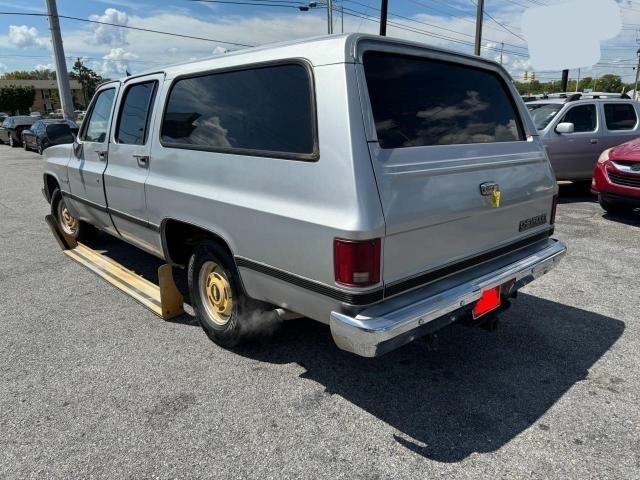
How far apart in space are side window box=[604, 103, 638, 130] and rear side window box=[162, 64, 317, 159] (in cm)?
878

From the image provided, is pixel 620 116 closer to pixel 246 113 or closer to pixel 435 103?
pixel 435 103

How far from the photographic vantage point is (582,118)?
9.17 meters

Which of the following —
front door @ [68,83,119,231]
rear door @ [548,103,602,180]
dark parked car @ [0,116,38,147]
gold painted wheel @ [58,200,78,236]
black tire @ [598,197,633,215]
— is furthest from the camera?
dark parked car @ [0,116,38,147]

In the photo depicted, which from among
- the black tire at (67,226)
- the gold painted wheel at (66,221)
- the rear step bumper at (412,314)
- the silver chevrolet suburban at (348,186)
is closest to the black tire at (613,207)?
the silver chevrolet suburban at (348,186)

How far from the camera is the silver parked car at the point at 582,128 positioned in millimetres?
8836

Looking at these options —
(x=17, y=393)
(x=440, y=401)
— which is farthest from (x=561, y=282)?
(x=17, y=393)

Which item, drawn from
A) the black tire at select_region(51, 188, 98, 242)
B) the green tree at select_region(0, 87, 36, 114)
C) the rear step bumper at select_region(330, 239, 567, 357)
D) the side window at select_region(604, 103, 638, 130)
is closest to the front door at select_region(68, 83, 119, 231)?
the black tire at select_region(51, 188, 98, 242)

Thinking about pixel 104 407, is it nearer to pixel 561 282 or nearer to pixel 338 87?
pixel 338 87

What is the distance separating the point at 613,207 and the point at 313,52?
6.89m

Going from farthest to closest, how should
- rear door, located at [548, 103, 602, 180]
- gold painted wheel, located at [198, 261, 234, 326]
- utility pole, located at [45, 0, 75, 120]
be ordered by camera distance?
1. utility pole, located at [45, 0, 75, 120]
2. rear door, located at [548, 103, 602, 180]
3. gold painted wheel, located at [198, 261, 234, 326]

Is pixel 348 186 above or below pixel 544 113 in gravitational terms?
below

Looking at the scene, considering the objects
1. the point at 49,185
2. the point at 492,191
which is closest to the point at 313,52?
the point at 492,191

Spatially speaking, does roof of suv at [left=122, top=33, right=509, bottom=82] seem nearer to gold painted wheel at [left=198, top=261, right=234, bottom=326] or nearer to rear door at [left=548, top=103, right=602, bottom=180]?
gold painted wheel at [left=198, top=261, right=234, bottom=326]

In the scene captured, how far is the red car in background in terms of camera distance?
22.4 ft
